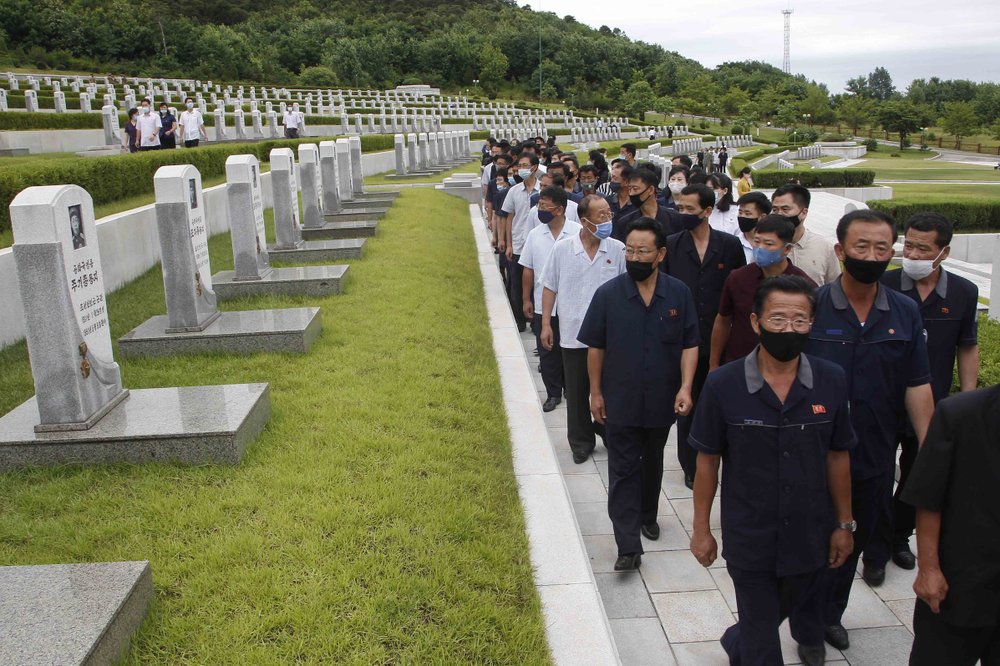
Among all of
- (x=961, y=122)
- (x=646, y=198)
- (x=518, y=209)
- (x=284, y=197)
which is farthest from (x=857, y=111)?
(x=646, y=198)

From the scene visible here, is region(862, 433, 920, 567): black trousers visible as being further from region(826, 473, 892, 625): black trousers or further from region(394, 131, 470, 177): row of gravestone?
region(394, 131, 470, 177): row of gravestone

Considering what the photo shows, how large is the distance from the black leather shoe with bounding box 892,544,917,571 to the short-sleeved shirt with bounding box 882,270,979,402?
3.08ft

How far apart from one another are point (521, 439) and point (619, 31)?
459 feet

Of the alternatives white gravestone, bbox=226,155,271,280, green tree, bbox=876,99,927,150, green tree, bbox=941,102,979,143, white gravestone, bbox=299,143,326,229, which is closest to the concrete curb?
white gravestone, bbox=226,155,271,280

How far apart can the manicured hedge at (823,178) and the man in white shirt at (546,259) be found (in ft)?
84.7

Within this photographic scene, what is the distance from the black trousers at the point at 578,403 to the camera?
5871 mm

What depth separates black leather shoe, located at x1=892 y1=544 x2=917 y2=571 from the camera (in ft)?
15.5

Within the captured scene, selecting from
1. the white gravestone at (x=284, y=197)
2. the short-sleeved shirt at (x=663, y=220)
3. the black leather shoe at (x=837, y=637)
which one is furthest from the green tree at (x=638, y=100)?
the black leather shoe at (x=837, y=637)

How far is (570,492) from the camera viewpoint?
228 inches

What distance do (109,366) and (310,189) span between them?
752 cm

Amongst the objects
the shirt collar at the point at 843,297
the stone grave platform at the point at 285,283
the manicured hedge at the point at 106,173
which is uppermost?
the manicured hedge at the point at 106,173

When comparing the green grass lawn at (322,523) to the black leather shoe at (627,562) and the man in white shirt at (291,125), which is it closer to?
the black leather shoe at (627,562)

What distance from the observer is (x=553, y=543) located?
14.7ft

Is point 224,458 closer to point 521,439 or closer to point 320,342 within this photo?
point 521,439
